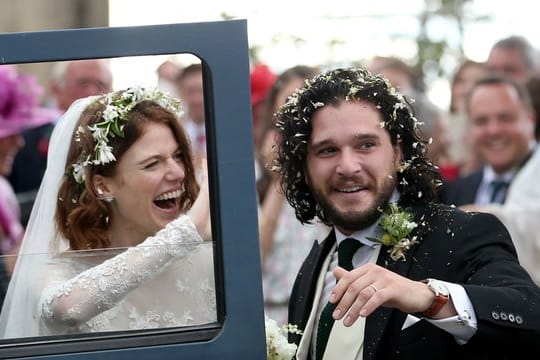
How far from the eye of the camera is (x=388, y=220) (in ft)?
11.9

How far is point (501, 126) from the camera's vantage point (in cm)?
728

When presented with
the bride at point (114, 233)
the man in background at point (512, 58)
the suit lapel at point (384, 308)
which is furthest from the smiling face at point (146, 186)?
the man in background at point (512, 58)

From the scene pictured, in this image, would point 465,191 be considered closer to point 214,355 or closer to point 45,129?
point 45,129

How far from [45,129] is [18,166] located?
27cm

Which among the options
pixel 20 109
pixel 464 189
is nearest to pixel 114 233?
pixel 20 109

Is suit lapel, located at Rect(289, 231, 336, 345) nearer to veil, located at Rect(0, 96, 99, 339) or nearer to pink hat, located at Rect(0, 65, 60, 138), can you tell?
veil, located at Rect(0, 96, 99, 339)

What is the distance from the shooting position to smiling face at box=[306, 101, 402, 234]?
361 cm

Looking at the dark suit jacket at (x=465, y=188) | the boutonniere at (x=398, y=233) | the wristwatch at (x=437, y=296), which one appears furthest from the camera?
the dark suit jacket at (x=465, y=188)

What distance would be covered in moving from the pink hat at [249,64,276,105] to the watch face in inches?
162

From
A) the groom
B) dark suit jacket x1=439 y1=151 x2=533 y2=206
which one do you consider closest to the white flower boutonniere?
the groom

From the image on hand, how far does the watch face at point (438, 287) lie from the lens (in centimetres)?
323

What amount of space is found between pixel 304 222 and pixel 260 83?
3.71 meters

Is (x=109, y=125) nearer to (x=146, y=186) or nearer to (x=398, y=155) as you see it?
(x=146, y=186)

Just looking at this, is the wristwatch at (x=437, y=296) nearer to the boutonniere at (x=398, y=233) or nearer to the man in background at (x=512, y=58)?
the boutonniere at (x=398, y=233)
